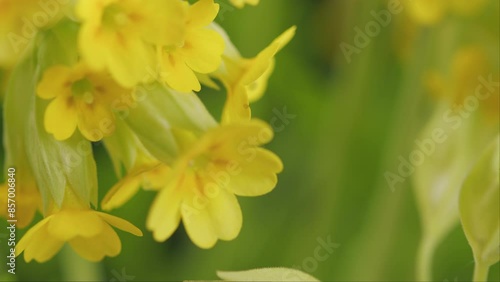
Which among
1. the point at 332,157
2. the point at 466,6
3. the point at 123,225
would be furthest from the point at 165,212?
the point at 466,6

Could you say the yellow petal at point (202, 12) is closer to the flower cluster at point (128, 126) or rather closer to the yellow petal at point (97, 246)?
the flower cluster at point (128, 126)

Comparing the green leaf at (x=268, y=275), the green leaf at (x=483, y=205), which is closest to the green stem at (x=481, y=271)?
the green leaf at (x=483, y=205)

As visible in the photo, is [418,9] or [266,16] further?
[266,16]

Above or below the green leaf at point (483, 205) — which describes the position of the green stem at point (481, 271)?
below

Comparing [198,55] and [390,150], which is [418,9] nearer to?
[390,150]

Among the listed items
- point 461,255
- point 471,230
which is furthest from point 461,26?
point 471,230

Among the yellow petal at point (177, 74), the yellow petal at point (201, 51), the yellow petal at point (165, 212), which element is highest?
the yellow petal at point (201, 51)
